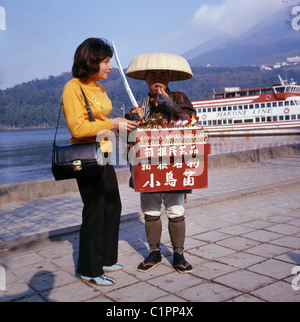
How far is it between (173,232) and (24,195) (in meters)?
5.31

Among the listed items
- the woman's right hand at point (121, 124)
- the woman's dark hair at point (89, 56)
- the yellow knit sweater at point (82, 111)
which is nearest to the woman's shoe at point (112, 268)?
the yellow knit sweater at point (82, 111)

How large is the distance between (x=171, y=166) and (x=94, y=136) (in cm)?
73

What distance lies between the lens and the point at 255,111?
46375 mm

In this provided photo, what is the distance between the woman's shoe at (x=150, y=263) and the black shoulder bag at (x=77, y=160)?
118cm

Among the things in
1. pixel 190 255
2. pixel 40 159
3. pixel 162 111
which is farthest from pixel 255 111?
pixel 162 111

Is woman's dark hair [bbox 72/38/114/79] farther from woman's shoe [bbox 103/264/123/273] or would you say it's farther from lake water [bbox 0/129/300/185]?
lake water [bbox 0/129/300/185]

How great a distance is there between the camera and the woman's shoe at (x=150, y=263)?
3.59m

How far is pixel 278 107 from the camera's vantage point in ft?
148

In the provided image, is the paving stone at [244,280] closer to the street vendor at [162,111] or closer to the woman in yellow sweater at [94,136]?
the street vendor at [162,111]

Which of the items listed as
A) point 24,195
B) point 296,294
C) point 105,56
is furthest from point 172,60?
point 24,195

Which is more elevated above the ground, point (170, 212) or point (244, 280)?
point (170, 212)

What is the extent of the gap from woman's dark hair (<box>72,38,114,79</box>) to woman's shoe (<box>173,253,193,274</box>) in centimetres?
191

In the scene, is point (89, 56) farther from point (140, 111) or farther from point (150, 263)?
point (150, 263)

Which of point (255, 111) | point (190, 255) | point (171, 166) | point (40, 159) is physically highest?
point (255, 111)
